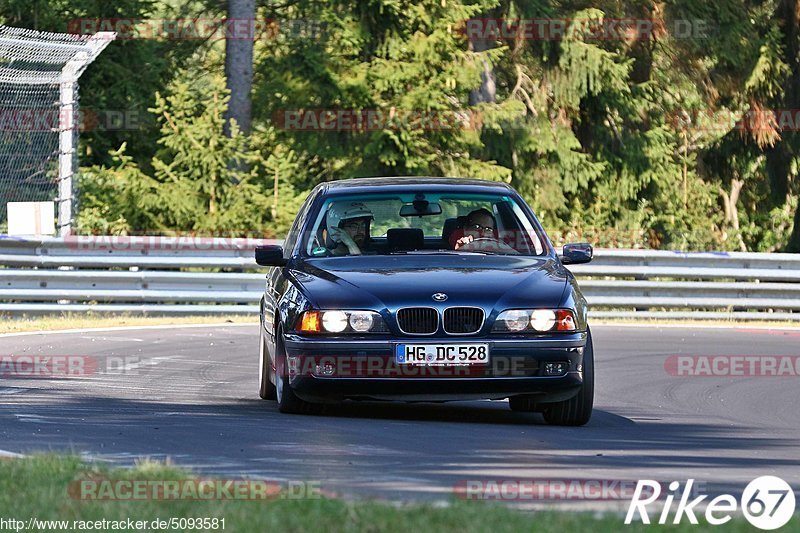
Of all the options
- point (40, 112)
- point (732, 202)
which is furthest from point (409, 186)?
point (732, 202)

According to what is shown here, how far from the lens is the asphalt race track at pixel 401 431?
7.57 meters

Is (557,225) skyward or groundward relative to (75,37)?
groundward

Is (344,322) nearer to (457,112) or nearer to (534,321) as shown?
(534,321)

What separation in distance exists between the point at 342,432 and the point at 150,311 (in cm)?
1166

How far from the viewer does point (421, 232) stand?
10.8m

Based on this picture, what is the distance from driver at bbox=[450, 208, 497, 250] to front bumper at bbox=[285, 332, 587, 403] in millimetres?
1519

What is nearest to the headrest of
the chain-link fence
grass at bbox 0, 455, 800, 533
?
grass at bbox 0, 455, 800, 533

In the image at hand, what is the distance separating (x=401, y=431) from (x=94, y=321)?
10.6 m

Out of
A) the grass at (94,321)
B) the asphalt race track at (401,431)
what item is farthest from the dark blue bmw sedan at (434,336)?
the grass at (94,321)

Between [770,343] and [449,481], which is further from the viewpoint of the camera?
[770,343]

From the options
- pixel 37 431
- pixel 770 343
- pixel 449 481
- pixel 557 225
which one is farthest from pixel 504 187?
pixel 557 225

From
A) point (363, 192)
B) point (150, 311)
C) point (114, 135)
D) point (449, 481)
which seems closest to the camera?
point (449, 481)

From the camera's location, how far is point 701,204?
47688 millimetres

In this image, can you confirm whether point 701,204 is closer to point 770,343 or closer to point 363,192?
point 770,343
